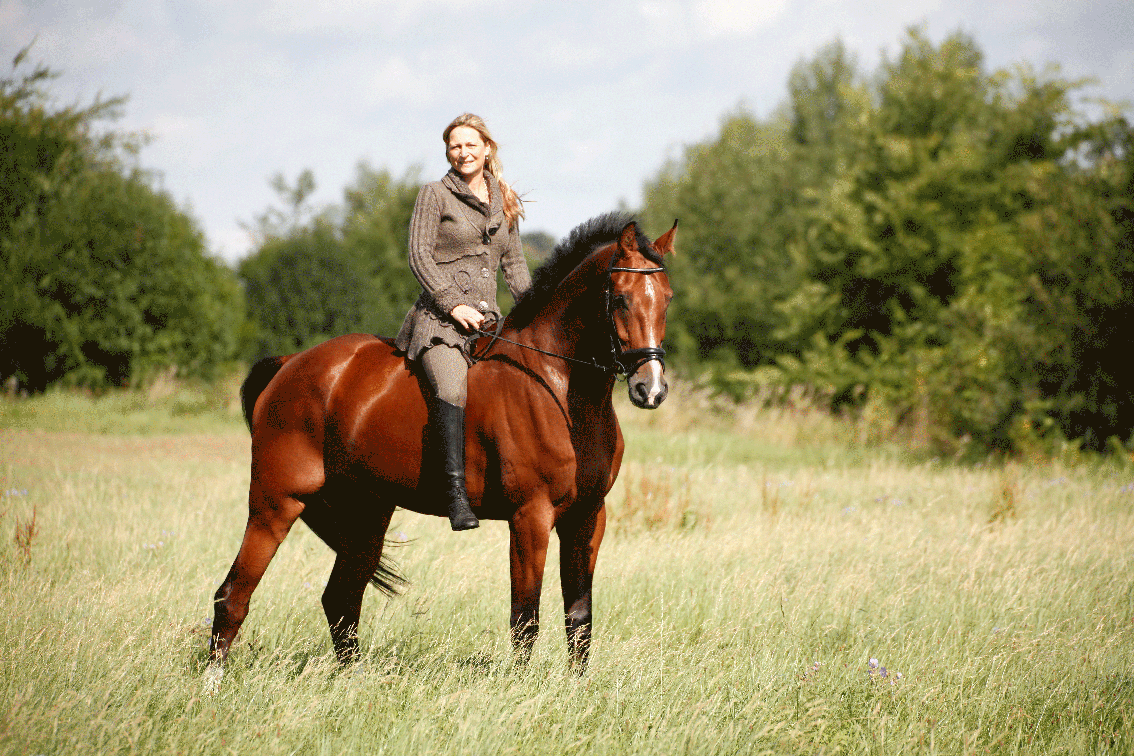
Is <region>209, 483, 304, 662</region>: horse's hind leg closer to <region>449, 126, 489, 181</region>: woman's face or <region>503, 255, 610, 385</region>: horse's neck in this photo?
<region>503, 255, 610, 385</region>: horse's neck

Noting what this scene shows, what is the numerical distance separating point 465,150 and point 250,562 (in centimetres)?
247

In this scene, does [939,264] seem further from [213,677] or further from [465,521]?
[213,677]

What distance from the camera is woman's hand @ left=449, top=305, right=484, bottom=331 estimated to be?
4027mm

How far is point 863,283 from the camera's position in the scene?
2031 cm

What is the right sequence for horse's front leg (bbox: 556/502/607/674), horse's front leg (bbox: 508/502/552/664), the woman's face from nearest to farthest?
horse's front leg (bbox: 508/502/552/664), horse's front leg (bbox: 556/502/607/674), the woman's face

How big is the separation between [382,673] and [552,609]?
160cm

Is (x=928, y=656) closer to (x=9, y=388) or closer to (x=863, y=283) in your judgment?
(x=863, y=283)

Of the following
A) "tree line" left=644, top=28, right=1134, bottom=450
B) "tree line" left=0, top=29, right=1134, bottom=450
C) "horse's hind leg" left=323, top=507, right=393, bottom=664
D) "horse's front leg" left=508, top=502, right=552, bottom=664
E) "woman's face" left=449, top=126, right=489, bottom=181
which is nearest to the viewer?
"horse's front leg" left=508, top=502, right=552, bottom=664

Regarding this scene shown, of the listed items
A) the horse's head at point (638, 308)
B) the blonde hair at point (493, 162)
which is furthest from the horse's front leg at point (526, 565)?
the blonde hair at point (493, 162)

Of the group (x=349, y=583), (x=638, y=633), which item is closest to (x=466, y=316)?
(x=349, y=583)

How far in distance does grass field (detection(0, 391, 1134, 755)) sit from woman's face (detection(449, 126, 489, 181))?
2.49m

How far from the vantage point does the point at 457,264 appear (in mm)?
4258

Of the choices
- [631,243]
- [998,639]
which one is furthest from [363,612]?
[998,639]

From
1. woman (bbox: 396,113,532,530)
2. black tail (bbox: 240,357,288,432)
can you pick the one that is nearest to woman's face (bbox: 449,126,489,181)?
woman (bbox: 396,113,532,530)
